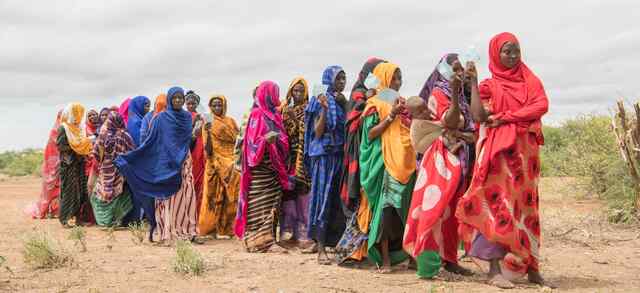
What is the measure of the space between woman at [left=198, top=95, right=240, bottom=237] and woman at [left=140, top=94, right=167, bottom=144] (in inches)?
26.7

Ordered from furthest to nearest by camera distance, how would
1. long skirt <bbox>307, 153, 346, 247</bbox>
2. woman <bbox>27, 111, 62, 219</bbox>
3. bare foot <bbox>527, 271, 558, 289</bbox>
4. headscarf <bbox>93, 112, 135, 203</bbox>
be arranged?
woman <bbox>27, 111, 62, 219</bbox> < headscarf <bbox>93, 112, 135, 203</bbox> < long skirt <bbox>307, 153, 346, 247</bbox> < bare foot <bbox>527, 271, 558, 289</bbox>

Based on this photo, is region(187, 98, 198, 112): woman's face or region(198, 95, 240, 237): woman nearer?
region(198, 95, 240, 237): woman

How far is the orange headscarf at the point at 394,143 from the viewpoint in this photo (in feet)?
21.0

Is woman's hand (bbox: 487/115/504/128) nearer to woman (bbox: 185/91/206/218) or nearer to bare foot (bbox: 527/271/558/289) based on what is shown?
bare foot (bbox: 527/271/558/289)

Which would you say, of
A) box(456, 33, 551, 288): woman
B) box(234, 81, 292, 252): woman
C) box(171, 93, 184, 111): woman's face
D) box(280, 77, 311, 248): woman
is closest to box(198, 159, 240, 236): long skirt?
box(171, 93, 184, 111): woman's face

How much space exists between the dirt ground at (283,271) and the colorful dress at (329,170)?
41 cm

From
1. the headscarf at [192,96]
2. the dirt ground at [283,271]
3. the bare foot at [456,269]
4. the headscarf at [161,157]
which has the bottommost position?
the dirt ground at [283,271]

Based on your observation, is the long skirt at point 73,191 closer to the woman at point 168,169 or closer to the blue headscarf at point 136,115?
the blue headscarf at point 136,115

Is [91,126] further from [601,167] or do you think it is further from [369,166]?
[601,167]

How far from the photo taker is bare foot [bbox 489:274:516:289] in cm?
566

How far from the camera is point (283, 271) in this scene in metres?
6.85

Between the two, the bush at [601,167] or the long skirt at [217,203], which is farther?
the bush at [601,167]

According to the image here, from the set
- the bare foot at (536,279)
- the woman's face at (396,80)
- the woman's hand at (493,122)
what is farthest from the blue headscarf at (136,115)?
the bare foot at (536,279)

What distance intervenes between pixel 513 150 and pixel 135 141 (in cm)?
741
